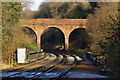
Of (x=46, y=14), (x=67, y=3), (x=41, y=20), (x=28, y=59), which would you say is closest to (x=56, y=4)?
(x=67, y=3)

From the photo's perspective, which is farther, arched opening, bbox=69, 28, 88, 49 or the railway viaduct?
arched opening, bbox=69, 28, 88, 49

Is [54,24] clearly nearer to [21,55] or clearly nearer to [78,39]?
[78,39]

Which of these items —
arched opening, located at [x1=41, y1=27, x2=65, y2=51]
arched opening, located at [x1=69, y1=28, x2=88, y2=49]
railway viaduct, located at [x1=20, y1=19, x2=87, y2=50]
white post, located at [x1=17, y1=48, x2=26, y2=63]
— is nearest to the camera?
white post, located at [x1=17, y1=48, x2=26, y2=63]

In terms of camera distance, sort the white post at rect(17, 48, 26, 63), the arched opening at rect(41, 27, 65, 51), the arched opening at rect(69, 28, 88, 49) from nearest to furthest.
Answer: the white post at rect(17, 48, 26, 63) → the arched opening at rect(69, 28, 88, 49) → the arched opening at rect(41, 27, 65, 51)

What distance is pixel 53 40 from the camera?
55.8 meters

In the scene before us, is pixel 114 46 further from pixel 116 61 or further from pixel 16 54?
pixel 16 54

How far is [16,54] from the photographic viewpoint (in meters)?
17.1

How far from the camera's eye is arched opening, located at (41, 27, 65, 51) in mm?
53188

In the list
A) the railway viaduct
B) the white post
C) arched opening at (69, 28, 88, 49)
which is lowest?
the white post

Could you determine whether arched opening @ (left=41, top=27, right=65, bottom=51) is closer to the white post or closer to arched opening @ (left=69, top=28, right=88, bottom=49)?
arched opening @ (left=69, top=28, right=88, bottom=49)

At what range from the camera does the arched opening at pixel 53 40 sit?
53.2 meters

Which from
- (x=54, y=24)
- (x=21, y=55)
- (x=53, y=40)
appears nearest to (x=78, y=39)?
(x=54, y=24)

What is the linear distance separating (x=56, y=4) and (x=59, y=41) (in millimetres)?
9461

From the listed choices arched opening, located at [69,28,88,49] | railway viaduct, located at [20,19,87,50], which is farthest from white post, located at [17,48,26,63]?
arched opening, located at [69,28,88,49]
